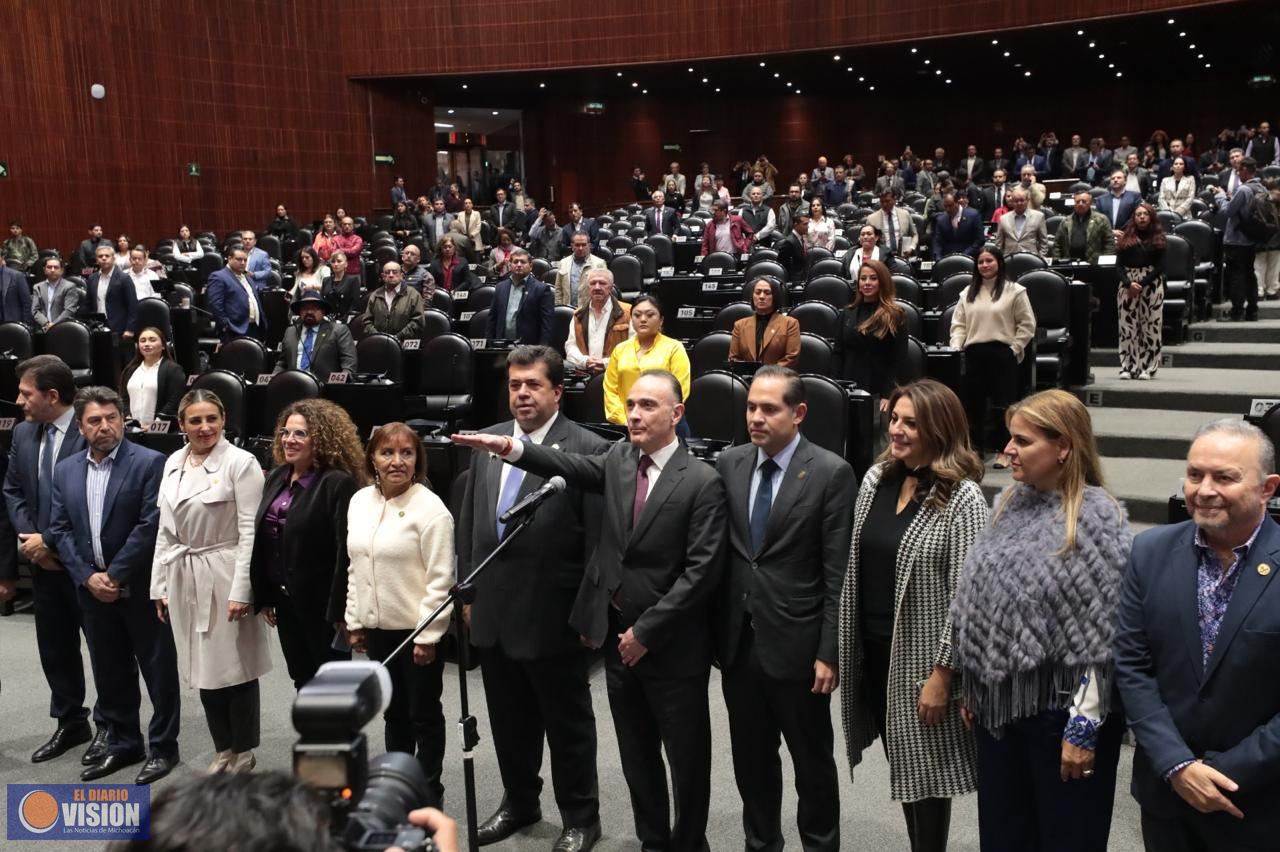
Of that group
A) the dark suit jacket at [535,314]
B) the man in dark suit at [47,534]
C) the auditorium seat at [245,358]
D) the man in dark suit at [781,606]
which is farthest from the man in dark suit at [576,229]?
the man in dark suit at [781,606]

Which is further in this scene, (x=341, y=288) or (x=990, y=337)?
(x=341, y=288)

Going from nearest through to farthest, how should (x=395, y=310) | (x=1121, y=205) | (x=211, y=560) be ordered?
(x=211, y=560), (x=395, y=310), (x=1121, y=205)

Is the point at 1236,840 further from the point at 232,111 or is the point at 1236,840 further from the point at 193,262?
the point at 232,111

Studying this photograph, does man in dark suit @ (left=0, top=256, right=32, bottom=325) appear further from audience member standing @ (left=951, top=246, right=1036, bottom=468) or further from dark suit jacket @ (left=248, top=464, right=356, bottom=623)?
audience member standing @ (left=951, top=246, right=1036, bottom=468)

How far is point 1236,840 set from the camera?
224 cm

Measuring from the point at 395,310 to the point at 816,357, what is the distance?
3156 millimetres

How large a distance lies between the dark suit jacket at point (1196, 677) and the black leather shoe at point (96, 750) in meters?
3.38

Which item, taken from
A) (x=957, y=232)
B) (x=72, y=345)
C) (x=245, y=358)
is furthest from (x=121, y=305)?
(x=957, y=232)

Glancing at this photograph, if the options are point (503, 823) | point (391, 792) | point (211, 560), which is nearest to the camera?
point (391, 792)

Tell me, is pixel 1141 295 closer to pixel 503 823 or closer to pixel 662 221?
pixel 503 823

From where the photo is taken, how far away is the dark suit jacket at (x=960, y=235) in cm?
945

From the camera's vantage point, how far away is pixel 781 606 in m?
2.92

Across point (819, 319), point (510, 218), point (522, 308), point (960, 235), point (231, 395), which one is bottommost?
point (231, 395)

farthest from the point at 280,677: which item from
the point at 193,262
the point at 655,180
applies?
the point at 655,180
